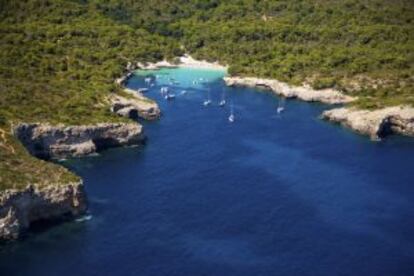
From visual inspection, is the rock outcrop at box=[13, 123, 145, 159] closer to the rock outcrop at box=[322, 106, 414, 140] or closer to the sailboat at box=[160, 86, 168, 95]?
the sailboat at box=[160, 86, 168, 95]

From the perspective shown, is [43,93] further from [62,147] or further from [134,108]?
[134,108]

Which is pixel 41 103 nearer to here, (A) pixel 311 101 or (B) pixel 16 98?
(B) pixel 16 98

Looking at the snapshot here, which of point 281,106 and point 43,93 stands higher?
point 43,93

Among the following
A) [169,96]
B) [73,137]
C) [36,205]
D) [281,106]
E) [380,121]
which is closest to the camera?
[36,205]

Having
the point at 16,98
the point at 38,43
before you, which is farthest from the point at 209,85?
the point at 16,98

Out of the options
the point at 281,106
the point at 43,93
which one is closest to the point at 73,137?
the point at 43,93

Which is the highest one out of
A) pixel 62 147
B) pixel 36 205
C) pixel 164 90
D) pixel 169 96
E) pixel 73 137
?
pixel 164 90
